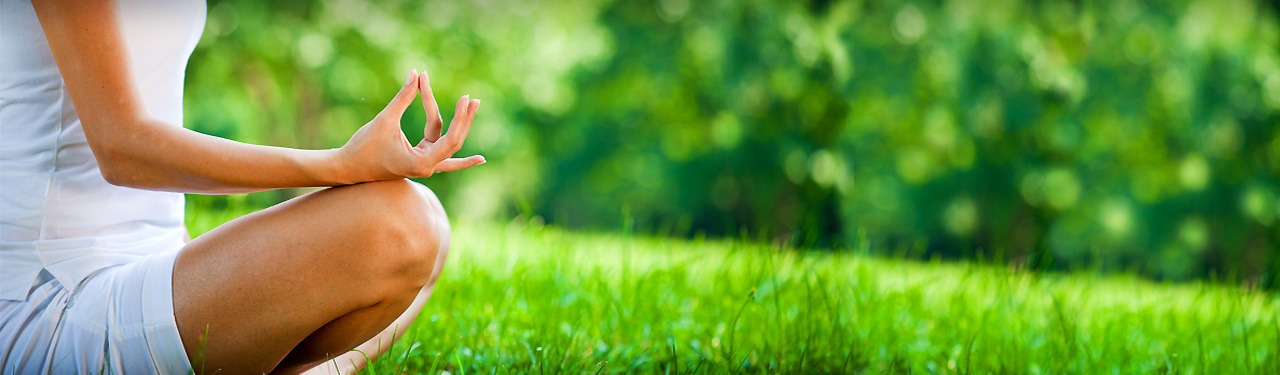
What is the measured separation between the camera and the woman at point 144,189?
3.69 feet

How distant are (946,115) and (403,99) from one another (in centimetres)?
722

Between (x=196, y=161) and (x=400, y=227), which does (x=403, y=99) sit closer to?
(x=400, y=227)

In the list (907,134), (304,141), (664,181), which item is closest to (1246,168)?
(907,134)

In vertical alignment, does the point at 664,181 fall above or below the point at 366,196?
below

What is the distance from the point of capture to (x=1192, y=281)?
7449 mm

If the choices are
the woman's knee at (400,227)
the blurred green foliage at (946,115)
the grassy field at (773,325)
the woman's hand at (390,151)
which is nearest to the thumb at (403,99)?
the woman's hand at (390,151)

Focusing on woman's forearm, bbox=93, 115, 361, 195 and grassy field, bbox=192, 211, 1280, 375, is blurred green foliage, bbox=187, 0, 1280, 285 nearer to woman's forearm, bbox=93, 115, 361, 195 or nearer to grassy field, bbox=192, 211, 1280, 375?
grassy field, bbox=192, 211, 1280, 375

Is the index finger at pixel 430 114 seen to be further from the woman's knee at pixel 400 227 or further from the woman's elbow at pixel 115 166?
the woman's elbow at pixel 115 166

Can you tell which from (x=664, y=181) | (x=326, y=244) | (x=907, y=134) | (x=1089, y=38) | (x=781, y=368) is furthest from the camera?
(x=664, y=181)

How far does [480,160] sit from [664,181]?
8.88 meters

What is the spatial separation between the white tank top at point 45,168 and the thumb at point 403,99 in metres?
0.34

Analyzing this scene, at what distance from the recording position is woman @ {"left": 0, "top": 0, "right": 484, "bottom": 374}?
3.69 ft

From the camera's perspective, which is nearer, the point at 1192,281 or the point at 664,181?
the point at 1192,281

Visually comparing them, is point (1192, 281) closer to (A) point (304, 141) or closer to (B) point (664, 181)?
(B) point (664, 181)
